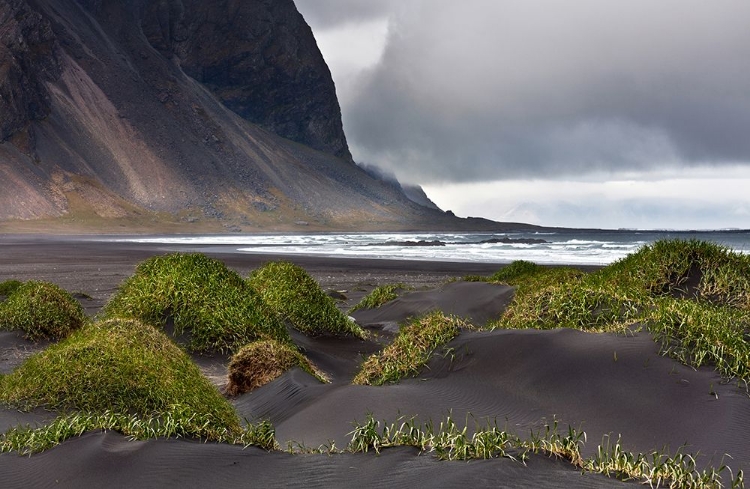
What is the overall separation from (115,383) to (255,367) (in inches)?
135

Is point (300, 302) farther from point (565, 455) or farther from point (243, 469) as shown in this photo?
point (565, 455)

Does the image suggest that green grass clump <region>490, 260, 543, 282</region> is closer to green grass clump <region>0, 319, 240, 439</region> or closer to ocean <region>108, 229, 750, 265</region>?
ocean <region>108, 229, 750, 265</region>

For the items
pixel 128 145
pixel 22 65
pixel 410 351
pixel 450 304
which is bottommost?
pixel 450 304

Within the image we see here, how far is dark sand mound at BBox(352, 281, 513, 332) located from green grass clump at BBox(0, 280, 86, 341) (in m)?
8.18

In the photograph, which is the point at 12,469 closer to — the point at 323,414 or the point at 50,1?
the point at 323,414

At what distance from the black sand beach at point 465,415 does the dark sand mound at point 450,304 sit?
5283 mm

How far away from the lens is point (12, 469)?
5648 mm

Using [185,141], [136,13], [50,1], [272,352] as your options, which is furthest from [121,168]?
[272,352]

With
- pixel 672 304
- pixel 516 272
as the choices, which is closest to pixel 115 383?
pixel 672 304

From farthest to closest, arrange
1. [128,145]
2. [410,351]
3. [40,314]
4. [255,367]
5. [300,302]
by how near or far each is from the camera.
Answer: [128,145], [300,302], [40,314], [255,367], [410,351]

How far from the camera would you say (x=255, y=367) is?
11.0 m

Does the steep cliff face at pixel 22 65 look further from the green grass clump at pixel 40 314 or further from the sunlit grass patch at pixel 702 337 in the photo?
the sunlit grass patch at pixel 702 337

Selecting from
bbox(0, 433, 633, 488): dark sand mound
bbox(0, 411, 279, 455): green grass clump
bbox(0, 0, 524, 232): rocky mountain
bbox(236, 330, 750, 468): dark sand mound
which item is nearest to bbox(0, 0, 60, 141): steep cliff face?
bbox(0, 0, 524, 232): rocky mountain

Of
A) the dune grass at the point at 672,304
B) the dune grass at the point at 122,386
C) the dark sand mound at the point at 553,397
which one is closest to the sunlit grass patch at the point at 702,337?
the dune grass at the point at 672,304
